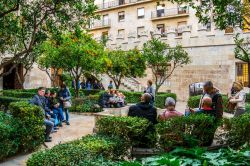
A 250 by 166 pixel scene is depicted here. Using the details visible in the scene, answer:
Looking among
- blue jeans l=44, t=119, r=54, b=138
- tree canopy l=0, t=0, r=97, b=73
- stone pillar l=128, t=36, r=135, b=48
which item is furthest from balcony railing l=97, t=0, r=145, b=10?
blue jeans l=44, t=119, r=54, b=138

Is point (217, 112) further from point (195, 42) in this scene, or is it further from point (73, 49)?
point (195, 42)

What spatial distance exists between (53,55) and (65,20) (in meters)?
8.07

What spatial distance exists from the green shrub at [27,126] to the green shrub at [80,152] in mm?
2822

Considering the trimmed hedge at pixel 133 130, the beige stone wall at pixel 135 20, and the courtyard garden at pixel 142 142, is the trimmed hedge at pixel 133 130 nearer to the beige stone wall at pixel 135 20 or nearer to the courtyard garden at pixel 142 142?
the courtyard garden at pixel 142 142

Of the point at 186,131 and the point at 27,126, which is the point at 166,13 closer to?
the point at 27,126

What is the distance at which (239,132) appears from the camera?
708cm

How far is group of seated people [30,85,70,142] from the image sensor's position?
414 inches

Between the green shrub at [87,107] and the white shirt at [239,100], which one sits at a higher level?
the white shirt at [239,100]

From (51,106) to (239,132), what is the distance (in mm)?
7404

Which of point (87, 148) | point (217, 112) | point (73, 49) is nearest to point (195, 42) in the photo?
point (73, 49)

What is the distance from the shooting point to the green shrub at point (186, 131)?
687 centimetres

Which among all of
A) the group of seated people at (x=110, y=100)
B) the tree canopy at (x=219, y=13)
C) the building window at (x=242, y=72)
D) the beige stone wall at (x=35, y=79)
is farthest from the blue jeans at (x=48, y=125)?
the building window at (x=242, y=72)

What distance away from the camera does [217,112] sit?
26.2 feet

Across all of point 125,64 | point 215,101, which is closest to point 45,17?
point 215,101
